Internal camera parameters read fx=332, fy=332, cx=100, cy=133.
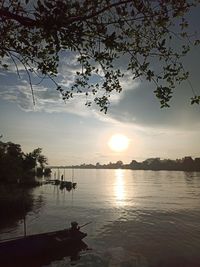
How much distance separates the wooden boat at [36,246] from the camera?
27.0 meters

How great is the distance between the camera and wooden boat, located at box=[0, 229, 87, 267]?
2697cm

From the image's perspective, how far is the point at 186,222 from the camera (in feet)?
164

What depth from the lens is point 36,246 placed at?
93.2 feet

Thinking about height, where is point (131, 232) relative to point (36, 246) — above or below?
below

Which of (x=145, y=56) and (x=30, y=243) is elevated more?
(x=145, y=56)

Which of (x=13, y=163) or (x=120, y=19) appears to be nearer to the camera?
(x=120, y=19)

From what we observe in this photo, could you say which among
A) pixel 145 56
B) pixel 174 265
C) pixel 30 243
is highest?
pixel 145 56

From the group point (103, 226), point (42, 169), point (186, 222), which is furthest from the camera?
point (42, 169)

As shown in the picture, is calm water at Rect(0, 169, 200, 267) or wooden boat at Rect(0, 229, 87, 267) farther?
calm water at Rect(0, 169, 200, 267)

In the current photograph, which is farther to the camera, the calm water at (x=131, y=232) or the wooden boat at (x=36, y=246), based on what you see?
the calm water at (x=131, y=232)

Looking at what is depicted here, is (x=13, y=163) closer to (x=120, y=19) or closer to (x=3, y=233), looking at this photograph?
(x=3, y=233)

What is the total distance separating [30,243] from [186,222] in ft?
95.6

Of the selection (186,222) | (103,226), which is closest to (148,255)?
(103,226)

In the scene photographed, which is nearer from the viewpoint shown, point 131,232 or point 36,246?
point 36,246
